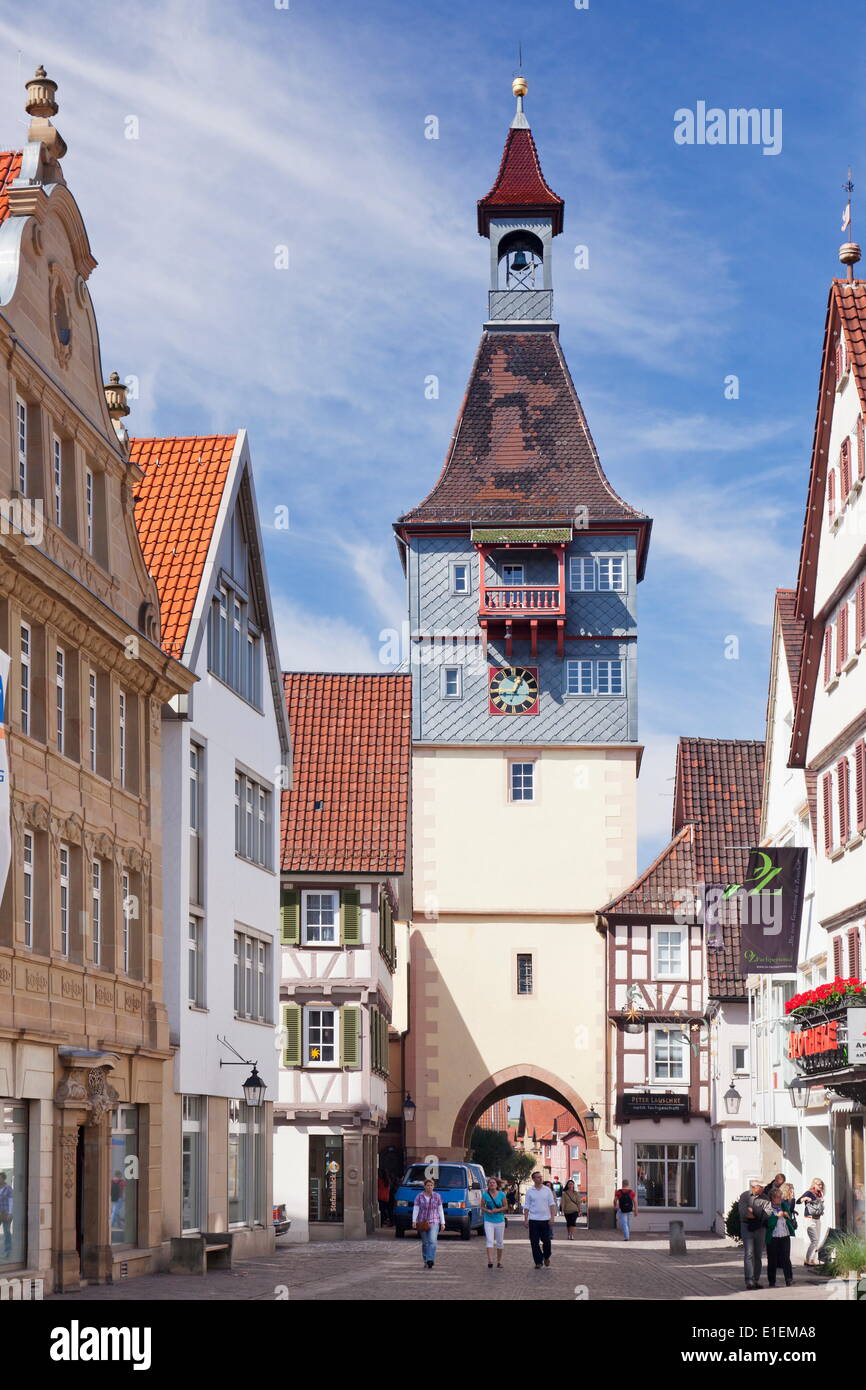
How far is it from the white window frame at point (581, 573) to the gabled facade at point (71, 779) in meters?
28.2

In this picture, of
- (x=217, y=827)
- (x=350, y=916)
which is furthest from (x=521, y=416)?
(x=217, y=827)

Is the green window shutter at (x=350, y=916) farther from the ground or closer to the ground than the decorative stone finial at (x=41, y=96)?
closer to the ground

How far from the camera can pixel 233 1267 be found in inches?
1120

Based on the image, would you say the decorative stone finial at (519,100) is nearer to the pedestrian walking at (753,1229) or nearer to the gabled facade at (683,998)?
the gabled facade at (683,998)

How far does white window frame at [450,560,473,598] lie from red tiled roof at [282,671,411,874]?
5.43 metres

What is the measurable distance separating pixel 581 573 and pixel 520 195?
12132 millimetres

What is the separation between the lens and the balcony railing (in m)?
54.5

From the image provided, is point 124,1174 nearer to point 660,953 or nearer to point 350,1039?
point 350,1039

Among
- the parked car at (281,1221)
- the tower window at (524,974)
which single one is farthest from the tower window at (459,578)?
the parked car at (281,1221)

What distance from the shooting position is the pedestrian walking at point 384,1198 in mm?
49594

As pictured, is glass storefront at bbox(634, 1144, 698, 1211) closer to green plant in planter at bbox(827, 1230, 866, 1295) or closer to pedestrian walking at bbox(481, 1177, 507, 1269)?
pedestrian walking at bbox(481, 1177, 507, 1269)

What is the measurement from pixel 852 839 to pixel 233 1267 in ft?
33.4

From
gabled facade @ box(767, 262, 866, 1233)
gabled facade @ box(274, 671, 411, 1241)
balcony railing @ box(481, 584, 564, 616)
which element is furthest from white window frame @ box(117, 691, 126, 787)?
balcony railing @ box(481, 584, 564, 616)

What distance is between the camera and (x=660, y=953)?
51750mm
